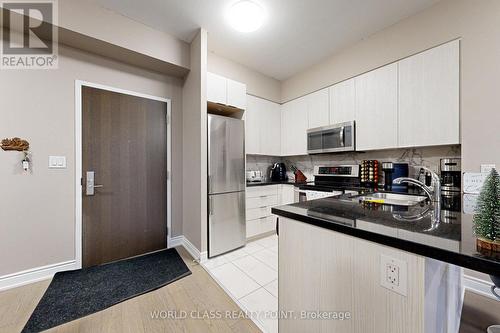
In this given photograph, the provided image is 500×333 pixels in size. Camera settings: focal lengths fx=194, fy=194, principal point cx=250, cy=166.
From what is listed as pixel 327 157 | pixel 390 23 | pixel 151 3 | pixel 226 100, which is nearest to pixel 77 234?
pixel 226 100

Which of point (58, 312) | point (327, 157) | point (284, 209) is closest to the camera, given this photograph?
point (284, 209)

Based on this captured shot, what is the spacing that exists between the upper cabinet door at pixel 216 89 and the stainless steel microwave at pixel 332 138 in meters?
1.55

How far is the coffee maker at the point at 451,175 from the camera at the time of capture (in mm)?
1981

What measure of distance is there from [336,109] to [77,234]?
3.74 meters

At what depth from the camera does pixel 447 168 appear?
6.72 ft

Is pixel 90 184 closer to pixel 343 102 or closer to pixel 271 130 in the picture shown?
pixel 271 130

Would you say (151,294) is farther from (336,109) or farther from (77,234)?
(336,109)

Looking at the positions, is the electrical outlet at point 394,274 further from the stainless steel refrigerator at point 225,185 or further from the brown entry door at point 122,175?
the brown entry door at point 122,175

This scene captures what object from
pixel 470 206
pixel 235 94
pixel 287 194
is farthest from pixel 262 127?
pixel 470 206

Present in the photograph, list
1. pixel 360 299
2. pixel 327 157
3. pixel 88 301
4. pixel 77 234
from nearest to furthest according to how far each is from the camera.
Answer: pixel 360 299
pixel 88 301
pixel 77 234
pixel 327 157

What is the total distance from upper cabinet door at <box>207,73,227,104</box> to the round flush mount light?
25.6 inches

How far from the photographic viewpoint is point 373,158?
2861mm

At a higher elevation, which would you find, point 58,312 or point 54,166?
point 54,166

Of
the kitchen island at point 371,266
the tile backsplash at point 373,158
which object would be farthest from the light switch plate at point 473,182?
the kitchen island at point 371,266
